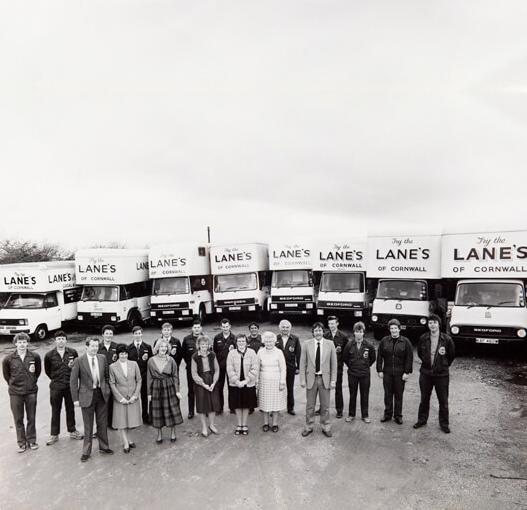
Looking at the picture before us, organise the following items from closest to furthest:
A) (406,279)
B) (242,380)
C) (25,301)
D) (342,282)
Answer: (242,380) → (406,279) → (342,282) → (25,301)

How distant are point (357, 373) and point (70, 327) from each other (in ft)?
48.3

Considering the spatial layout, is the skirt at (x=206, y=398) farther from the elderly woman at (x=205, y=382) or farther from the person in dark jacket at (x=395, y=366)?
the person in dark jacket at (x=395, y=366)

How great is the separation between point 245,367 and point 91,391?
223 centimetres

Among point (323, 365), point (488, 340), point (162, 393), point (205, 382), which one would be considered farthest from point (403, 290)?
point (162, 393)

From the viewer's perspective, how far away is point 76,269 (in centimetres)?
1620

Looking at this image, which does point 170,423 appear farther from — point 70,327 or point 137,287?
point 70,327

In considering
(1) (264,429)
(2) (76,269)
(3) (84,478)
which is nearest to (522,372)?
(1) (264,429)

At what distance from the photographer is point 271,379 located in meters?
6.37

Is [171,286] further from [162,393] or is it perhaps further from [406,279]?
[162,393]

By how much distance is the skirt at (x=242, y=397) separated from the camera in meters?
6.36

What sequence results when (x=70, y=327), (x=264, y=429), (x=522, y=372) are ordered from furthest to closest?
(x=70, y=327) < (x=522, y=372) < (x=264, y=429)

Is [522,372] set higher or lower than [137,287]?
lower

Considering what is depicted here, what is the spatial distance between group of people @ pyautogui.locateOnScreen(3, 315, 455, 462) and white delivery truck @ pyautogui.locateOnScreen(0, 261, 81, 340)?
9.53 meters

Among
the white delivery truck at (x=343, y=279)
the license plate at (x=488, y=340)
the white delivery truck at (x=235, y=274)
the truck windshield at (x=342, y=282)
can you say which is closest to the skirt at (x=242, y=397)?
the license plate at (x=488, y=340)
